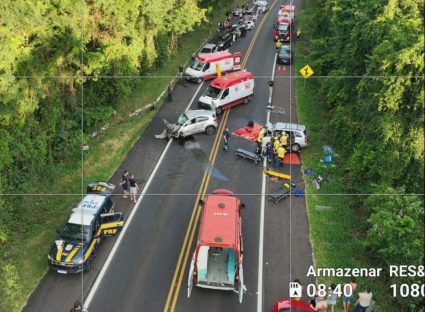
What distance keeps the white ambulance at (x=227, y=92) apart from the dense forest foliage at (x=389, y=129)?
28.5 feet

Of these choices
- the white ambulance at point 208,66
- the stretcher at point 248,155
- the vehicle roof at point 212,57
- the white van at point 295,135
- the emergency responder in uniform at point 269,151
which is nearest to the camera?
the stretcher at point 248,155

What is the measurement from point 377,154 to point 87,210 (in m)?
13.9

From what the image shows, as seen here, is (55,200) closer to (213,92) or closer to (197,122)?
(197,122)

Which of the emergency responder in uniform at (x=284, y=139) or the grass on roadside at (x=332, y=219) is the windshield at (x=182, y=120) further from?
the grass on roadside at (x=332, y=219)

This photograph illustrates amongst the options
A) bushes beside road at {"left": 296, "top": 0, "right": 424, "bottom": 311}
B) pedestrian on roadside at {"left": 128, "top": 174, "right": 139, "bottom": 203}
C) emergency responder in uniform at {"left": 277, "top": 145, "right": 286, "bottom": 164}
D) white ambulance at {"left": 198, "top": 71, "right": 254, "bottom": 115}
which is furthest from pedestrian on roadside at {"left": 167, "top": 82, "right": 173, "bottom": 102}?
pedestrian on roadside at {"left": 128, "top": 174, "right": 139, "bottom": 203}

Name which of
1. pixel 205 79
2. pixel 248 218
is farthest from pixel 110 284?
pixel 205 79

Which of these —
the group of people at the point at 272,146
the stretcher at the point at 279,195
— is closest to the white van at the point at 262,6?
the group of people at the point at 272,146

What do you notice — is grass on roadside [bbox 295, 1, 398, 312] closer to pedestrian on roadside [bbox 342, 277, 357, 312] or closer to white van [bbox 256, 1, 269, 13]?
pedestrian on roadside [bbox 342, 277, 357, 312]

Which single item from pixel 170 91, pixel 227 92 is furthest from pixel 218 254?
pixel 170 91

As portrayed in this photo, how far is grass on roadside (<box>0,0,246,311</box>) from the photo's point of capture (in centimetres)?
2128

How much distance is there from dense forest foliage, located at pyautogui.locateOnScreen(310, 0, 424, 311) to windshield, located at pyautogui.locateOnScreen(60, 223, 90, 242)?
12369 mm

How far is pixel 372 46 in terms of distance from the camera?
27.9m

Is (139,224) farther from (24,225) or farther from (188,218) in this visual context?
(24,225)

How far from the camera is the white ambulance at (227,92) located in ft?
117
